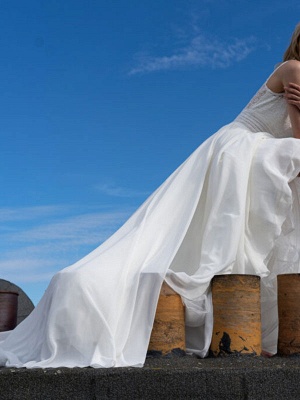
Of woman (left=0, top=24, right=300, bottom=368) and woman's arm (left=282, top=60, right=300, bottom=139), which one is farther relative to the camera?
woman's arm (left=282, top=60, right=300, bottom=139)

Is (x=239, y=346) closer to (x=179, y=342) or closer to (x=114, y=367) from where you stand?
(x=179, y=342)

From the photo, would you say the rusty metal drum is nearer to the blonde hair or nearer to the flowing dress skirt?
the flowing dress skirt

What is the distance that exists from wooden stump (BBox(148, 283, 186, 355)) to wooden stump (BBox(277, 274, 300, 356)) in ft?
1.96

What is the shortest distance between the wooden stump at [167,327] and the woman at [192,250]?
2.4 inches

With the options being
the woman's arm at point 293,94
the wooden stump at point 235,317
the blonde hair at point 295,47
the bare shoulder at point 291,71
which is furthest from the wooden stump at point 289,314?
the blonde hair at point 295,47

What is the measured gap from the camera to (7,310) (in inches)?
212

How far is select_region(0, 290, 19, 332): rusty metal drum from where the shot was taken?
17.6 feet

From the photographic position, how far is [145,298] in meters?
3.55

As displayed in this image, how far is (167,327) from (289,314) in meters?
0.71

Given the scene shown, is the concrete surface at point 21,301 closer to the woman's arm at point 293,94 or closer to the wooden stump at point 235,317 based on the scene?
the woman's arm at point 293,94

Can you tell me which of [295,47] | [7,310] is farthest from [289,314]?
[7,310]

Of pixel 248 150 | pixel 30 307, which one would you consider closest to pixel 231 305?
pixel 248 150

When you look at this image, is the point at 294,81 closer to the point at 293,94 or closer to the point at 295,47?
the point at 293,94

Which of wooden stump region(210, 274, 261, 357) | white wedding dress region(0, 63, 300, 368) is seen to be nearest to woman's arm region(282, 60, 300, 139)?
white wedding dress region(0, 63, 300, 368)
